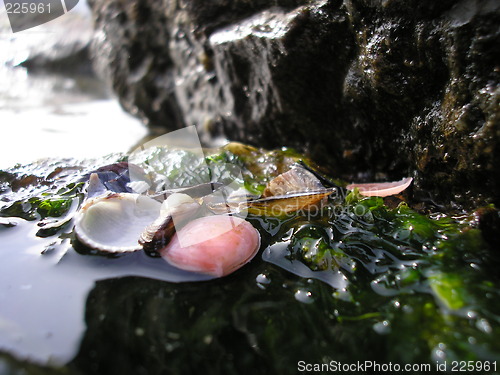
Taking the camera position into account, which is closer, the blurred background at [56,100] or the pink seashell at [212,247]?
the pink seashell at [212,247]

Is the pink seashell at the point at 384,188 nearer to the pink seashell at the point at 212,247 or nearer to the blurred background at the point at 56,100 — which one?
the pink seashell at the point at 212,247

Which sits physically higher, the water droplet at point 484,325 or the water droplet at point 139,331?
the water droplet at point 139,331

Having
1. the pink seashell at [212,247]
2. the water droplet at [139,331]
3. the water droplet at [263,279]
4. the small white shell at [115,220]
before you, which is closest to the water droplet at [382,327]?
the water droplet at [263,279]

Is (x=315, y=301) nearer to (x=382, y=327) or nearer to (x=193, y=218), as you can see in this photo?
(x=382, y=327)

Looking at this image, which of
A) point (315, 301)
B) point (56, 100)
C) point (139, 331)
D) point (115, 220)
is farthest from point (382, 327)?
point (56, 100)

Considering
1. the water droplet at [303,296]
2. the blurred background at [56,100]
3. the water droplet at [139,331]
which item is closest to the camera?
the water droplet at [139,331]

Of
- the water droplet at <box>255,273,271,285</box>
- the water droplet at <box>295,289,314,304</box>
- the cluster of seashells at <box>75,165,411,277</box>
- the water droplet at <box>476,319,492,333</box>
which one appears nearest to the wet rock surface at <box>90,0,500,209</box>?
the cluster of seashells at <box>75,165,411,277</box>

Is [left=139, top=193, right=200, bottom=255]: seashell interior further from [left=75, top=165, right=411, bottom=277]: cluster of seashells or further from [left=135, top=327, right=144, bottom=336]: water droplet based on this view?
[left=135, top=327, right=144, bottom=336]: water droplet
